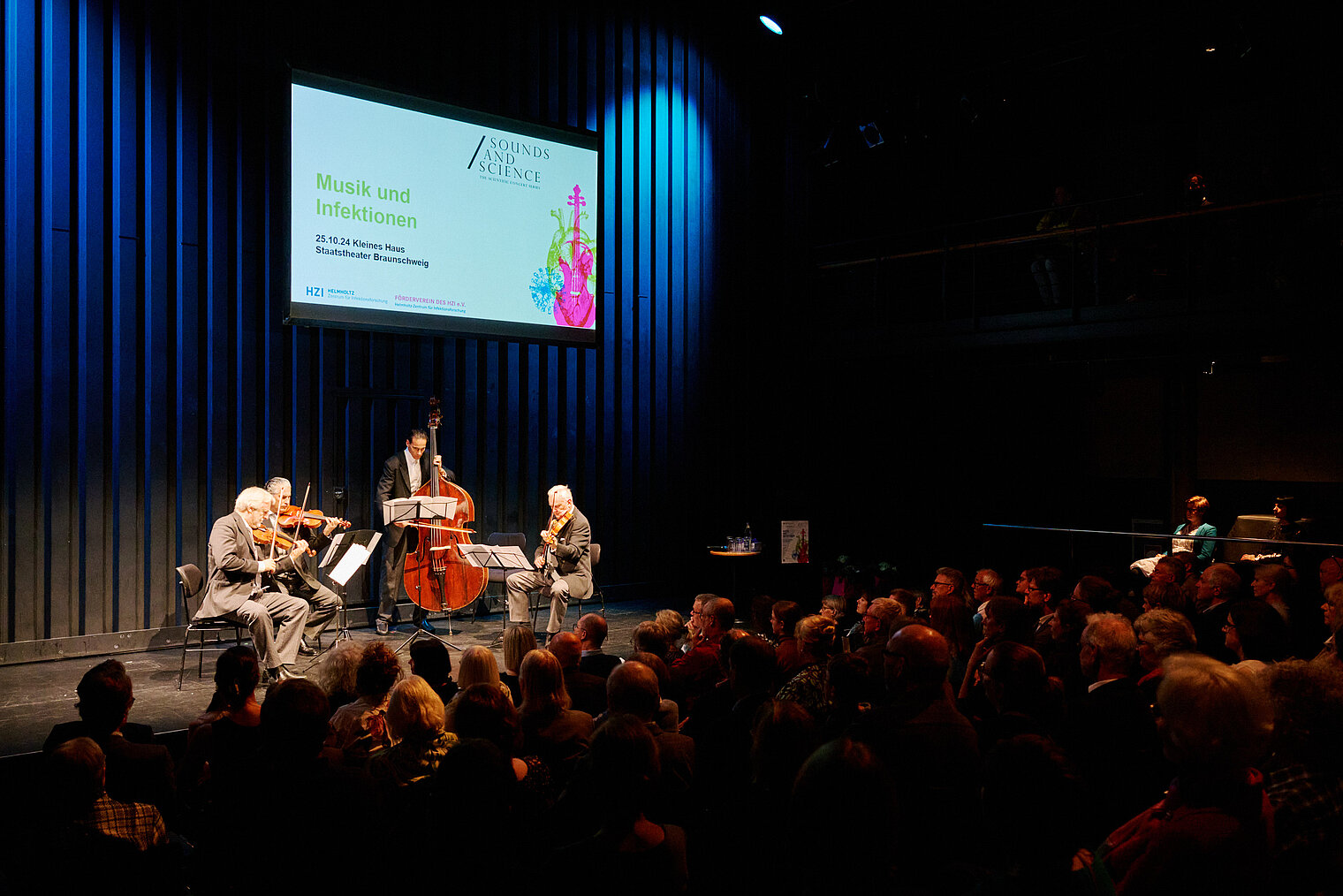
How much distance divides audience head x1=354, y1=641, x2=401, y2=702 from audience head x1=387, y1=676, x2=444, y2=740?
1.53 feet

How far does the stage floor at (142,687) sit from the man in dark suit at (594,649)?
1.47 m

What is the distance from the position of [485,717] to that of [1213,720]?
1.60m

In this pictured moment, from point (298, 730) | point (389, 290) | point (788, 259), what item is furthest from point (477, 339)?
point (298, 730)

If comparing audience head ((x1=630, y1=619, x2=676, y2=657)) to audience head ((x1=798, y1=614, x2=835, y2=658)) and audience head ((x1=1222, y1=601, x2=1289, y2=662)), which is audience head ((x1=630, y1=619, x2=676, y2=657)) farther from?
audience head ((x1=1222, y1=601, x2=1289, y2=662))

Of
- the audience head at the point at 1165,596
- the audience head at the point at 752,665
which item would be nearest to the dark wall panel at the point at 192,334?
the audience head at the point at 752,665

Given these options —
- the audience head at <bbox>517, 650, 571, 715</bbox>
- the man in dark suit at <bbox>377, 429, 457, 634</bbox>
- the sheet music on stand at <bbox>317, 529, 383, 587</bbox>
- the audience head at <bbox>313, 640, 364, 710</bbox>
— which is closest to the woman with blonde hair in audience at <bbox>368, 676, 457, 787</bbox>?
the audience head at <bbox>517, 650, 571, 715</bbox>

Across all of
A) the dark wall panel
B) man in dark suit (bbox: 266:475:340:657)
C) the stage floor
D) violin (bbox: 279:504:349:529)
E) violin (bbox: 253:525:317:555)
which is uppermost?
the dark wall panel

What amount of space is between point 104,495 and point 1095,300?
7968mm

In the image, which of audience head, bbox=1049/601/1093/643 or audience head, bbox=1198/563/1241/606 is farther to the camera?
audience head, bbox=1198/563/1241/606

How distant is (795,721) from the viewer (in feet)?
7.29

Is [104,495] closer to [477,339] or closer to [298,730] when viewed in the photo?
[477,339]

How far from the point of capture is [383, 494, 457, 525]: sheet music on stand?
6.16m

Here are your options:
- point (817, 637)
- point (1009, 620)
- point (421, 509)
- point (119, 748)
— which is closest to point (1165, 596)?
point (1009, 620)

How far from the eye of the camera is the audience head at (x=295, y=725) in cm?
213
